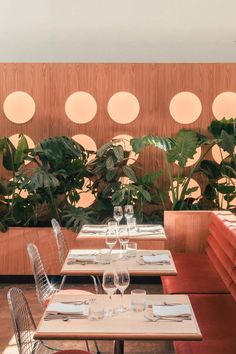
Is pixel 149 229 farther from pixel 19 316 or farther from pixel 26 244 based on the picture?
pixel 19 316

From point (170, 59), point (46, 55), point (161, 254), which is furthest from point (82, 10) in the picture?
point (161, 254)

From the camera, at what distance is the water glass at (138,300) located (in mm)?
2770

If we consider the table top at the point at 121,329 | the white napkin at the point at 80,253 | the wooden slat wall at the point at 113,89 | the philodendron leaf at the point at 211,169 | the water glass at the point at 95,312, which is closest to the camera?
the table top at the point at 121,329

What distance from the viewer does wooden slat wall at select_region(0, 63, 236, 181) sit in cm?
669

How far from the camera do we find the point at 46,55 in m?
7.48

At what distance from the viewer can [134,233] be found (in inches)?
200

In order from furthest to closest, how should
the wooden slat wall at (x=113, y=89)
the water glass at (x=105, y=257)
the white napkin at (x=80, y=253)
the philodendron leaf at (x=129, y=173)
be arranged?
the wooden slat wall at (x=113, y=89) → the philodendron leaf at (x=129, y=173) → the white napkin at (x=80, y=253) → the water glass at (x=105, y=257)

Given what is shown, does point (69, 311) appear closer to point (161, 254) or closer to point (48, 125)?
point (161, 254)

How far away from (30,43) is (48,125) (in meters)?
1.41

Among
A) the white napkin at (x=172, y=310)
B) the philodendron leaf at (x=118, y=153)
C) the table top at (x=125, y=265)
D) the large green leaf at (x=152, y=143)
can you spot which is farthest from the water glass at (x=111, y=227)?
the white napkin at (x=172, y=310)

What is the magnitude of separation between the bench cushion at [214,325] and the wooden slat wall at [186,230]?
4.89ft

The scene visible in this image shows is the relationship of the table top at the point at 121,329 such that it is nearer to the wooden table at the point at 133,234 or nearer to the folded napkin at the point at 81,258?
the folded napkin at the point at 81,258

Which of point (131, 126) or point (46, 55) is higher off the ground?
point (46, 55)

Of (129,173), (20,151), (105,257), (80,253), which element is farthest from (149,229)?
(20,151)
